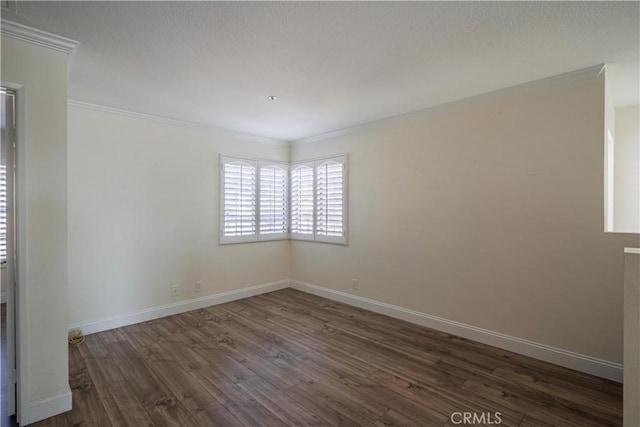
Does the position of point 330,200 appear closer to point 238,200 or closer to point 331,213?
point 331,213

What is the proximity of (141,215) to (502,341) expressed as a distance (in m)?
4.37

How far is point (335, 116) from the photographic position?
153 inches

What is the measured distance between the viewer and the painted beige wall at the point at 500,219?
8.55 feet

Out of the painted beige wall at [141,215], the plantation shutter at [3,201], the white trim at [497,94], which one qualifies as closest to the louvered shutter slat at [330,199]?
the white trim at [497,94]

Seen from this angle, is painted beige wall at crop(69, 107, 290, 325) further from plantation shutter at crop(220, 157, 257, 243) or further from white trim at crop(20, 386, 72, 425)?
white trim at crop(20, 386, 72, 425)

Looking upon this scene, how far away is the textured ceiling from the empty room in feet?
0.06

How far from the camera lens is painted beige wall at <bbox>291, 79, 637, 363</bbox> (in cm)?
261

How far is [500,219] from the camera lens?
3088 millimetres

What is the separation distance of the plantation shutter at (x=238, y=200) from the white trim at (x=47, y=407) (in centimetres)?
259

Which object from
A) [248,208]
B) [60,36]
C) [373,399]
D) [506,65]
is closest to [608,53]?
[506,65]

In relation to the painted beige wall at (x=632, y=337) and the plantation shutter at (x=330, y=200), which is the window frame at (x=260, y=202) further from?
the painted beige wall at (x=632, y=337)

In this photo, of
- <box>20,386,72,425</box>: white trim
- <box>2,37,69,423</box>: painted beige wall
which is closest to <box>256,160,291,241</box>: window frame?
<box>2,37,69,423</box>: painted beige wall

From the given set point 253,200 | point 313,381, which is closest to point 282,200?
point 253,200

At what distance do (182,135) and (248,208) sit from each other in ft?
4.66
